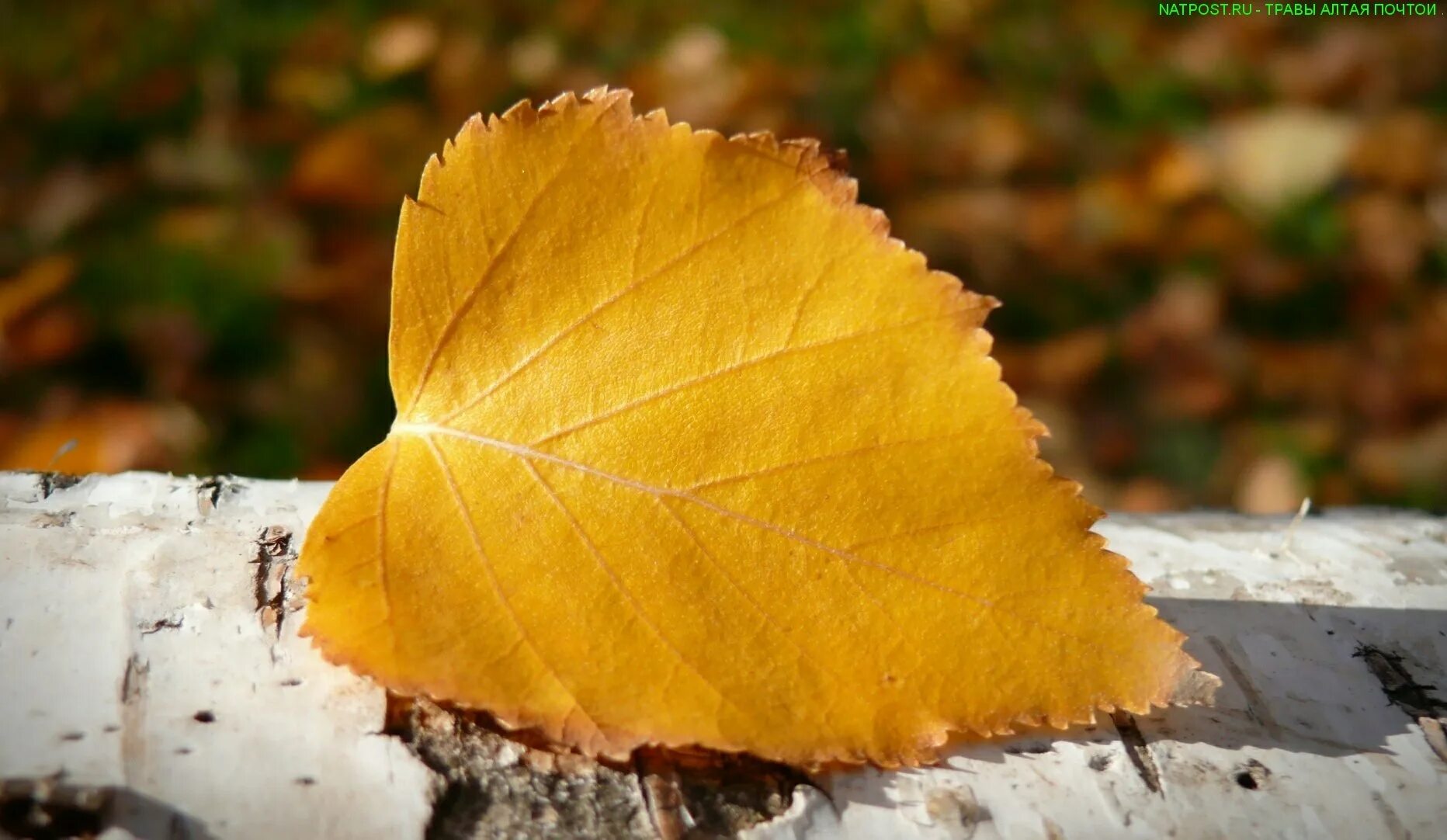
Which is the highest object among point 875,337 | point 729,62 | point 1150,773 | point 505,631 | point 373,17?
point 373,17

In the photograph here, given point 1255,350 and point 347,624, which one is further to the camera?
point 1255,350

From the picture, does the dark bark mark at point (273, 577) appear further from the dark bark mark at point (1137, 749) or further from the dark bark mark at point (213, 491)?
the dark bark mark at point (1137, 749)

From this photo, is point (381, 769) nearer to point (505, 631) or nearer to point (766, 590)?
point (505, 631)

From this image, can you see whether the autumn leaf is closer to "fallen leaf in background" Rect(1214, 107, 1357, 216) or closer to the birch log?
the birch log

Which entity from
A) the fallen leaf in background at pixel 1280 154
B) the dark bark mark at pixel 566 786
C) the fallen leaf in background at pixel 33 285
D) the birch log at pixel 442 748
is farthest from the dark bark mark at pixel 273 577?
the fallen leaf in background at pixel 1280 154

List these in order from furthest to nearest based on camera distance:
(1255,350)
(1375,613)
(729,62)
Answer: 1. (729,62)
2. (1255,350)
3. (1375,613)

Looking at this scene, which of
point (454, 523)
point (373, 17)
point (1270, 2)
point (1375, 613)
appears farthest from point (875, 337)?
point (1270, 2)

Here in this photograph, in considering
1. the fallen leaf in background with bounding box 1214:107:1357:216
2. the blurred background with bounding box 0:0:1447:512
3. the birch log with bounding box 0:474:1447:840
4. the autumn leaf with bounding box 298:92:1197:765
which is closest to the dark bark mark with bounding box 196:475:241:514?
the birch log with bounding box 0:474:1447:840
